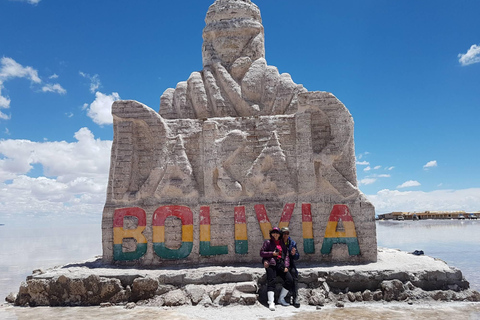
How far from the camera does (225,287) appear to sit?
7.49m

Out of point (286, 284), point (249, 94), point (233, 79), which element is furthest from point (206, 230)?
point (233, 79)

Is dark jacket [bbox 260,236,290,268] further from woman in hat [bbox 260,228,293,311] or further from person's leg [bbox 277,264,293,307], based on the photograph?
person's leg [bbox 277,264,293,307]

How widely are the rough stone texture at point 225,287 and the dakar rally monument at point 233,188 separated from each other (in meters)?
0.70

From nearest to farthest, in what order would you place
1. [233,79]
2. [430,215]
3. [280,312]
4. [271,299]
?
1. [280,312]
2. [271,299]
3. [233,79]
4. [430,215]

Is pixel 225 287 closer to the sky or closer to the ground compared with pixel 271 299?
closer to the sky

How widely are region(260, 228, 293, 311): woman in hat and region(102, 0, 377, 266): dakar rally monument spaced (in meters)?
1.56

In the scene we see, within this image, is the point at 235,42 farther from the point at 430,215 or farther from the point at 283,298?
the point at 430,215

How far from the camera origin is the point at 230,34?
10.9 m

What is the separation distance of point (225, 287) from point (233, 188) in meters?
2.39

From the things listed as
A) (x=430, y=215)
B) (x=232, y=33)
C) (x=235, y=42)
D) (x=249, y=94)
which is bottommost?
(x=430, y=215)

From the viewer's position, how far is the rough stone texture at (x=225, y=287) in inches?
290

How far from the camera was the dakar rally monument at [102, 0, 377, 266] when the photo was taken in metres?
8.76

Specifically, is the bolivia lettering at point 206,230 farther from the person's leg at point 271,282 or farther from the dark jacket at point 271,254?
the person's leg at point 271,282

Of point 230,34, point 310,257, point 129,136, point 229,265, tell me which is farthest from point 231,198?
point 230,34
